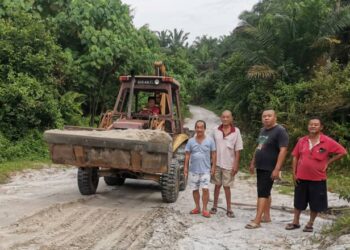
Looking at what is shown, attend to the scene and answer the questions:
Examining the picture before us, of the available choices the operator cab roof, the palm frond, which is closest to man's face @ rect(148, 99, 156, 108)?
the operator cab roof

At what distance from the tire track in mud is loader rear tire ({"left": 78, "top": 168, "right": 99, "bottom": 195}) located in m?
0.72

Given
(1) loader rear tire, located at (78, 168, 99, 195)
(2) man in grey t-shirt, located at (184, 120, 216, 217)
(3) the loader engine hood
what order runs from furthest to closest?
1. (3) the loader engine hood
2. (1) loader rear tire, located at (78, 168, 99, 195)
3. (2) man in grey t-shirt, located at (184, 120, 216, 217)

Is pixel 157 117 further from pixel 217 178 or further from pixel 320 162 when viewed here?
pixel 320 162

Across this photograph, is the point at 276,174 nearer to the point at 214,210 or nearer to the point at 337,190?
the point at 214,210

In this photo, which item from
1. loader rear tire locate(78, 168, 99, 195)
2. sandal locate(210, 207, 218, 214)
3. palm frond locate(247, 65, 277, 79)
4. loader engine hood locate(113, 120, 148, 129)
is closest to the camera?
sandal locate(210, 207, 218, 214)

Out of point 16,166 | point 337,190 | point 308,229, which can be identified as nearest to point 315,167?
point 308,229

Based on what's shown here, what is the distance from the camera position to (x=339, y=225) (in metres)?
5.66

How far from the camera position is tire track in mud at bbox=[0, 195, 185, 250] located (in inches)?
214

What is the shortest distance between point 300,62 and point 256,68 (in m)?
1.91

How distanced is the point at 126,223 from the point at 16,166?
5817 mm

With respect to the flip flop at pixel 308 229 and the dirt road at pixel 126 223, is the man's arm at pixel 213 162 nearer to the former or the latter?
the dirt road at pixel 126 223

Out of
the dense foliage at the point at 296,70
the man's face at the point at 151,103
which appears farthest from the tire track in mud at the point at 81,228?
the dense foliage at the point at 296,70

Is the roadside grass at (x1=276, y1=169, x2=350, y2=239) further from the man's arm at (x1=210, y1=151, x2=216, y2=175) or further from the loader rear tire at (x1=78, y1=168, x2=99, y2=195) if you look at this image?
the loader rear tire at (x1=78, y1=168, x2=99, y2=195)

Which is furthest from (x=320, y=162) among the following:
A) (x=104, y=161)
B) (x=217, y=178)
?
(x=104, y=161)
